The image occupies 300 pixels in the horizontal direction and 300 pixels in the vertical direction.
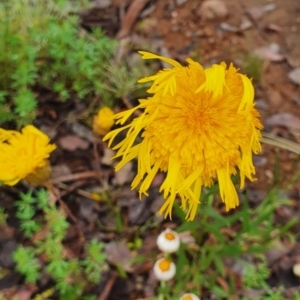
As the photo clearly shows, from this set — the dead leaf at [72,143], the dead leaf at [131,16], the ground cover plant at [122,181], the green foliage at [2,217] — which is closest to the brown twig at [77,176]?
the ground cover plant at [122,181]

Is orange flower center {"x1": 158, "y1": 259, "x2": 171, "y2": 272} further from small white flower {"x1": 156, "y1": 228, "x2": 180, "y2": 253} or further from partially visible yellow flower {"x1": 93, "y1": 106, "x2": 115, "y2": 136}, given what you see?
partially visible yellow flower {"x1": 93, "y1": 106, "x2": 115, "y2": 136}

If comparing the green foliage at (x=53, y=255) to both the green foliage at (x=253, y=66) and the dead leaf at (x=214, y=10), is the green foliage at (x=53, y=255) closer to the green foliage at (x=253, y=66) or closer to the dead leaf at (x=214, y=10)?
the green foliage at (x=253, y=66)

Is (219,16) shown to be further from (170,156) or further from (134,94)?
(170,156)

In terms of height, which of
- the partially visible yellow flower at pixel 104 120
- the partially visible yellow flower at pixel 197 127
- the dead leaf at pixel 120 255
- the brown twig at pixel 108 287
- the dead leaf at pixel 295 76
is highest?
the partially visible yellow flower at pixel 197 127

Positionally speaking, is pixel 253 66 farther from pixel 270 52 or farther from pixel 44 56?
pixel 44 56

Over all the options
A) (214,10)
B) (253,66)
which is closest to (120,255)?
(253,66)

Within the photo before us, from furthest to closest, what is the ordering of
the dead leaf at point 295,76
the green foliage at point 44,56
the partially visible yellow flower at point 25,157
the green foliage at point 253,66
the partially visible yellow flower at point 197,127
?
the dead leaf at point 295,76 < the green foliage at point 253,66 < the green foliage at point 44,56 < the partially visible yellow flower at point 25,157 < the partially visible yellow flower at point 197,127

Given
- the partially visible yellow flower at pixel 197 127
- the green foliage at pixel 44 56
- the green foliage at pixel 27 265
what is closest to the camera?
the partially visible yellow flower at pixel 197 127
